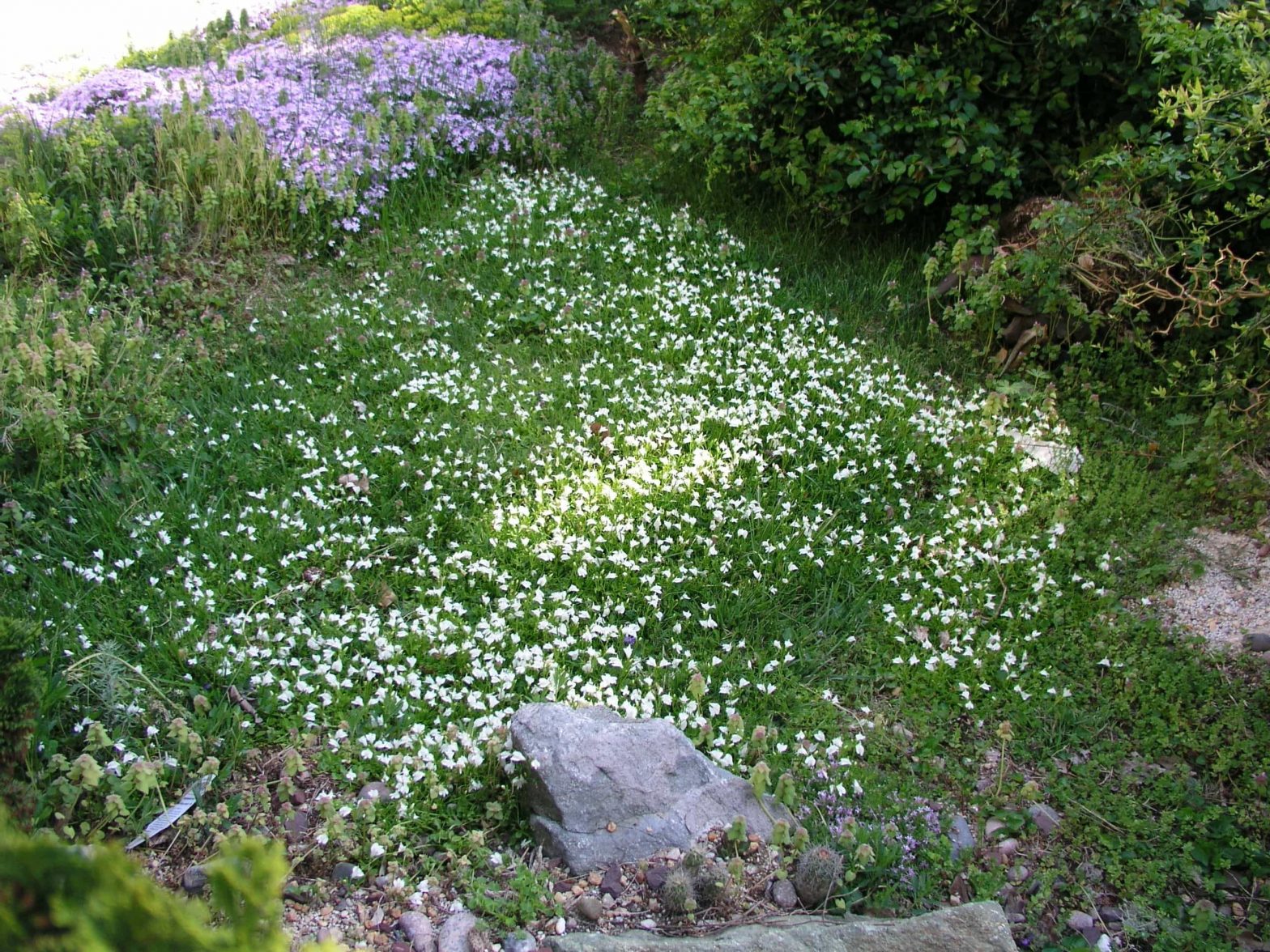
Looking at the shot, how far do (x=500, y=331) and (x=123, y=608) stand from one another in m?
2.87

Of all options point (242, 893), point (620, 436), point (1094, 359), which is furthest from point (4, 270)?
Result: point (1094, 359)

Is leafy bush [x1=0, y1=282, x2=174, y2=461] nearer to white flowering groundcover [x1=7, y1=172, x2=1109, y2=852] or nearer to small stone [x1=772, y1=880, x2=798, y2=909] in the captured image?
white flowering groundcover [x1=7, y1=172, x2=1109, y2=852]

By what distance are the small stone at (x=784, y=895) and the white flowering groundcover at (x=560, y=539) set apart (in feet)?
1.80

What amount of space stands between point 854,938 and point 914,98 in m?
5.52

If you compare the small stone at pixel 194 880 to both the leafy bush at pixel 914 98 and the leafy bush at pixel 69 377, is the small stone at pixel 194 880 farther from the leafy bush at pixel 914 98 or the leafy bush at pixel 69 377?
the leafy bush at pixel 914 98

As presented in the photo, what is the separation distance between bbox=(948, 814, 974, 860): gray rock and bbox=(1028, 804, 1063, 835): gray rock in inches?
10.1

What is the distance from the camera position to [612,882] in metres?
3.13

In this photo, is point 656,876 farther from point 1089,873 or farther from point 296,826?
point 1089,873

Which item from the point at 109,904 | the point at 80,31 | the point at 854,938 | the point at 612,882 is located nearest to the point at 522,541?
the point at 612,882

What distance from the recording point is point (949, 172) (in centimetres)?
636

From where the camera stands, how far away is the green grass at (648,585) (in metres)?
3.53

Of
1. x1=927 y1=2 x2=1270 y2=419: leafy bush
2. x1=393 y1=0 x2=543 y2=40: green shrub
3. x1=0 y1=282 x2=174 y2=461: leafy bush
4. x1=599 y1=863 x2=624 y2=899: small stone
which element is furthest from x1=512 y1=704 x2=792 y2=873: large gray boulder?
x1=393 y1=0 x2=543 y2=40: green shrub

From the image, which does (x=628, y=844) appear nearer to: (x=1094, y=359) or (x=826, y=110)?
(x=1094, y=359)

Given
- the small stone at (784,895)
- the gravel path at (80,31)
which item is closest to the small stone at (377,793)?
the small stone at (784,895)
